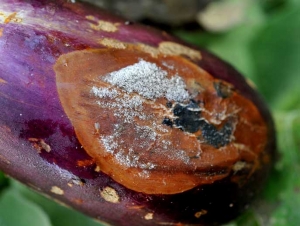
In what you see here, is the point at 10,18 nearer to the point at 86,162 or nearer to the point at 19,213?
the point at 86,162

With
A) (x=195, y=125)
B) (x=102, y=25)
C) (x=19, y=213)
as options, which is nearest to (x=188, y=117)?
(x=195, y=125)

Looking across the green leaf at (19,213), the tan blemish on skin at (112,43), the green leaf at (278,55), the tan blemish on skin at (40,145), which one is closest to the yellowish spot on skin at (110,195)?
the tan blemish on skin at (40,145)

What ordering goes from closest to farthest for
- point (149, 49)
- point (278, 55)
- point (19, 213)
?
point (149, 49)
point (19, 213)
point (278, 55)

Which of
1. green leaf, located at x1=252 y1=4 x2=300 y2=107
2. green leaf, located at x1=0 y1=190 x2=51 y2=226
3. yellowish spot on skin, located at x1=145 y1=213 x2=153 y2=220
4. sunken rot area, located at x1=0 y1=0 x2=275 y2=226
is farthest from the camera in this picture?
green leaf, located at x1=252 y1=4 x2=300 y2=107

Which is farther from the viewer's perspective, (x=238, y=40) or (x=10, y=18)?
(x=238, y=40)

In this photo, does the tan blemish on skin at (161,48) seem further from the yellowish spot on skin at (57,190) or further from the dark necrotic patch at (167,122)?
the yellowish spot on skin at (57,190)

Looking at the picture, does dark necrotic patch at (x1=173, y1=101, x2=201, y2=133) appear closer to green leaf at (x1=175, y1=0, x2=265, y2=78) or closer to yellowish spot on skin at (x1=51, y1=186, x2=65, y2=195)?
yellowish spot on skin at (x1=51, y1=186, x2=65, y2=195)

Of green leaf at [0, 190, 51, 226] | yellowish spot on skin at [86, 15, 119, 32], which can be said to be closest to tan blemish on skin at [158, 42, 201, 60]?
yellowish spot on skin at [86, 15, 119, 32]
